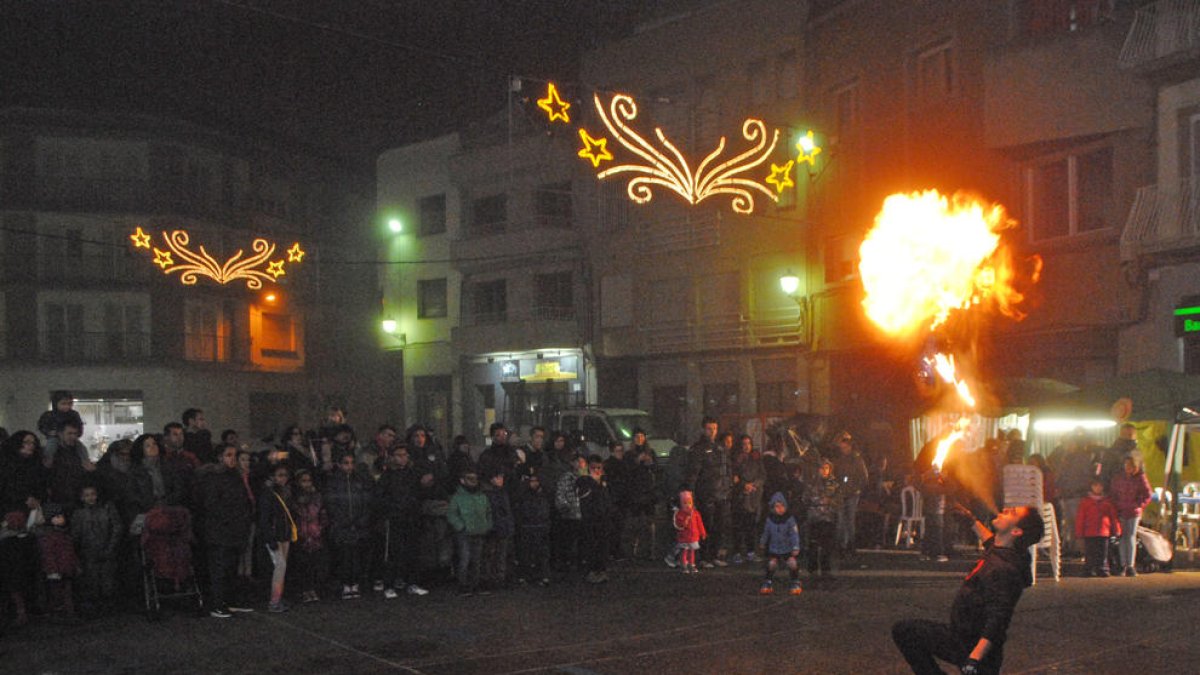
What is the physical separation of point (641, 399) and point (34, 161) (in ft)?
82.2

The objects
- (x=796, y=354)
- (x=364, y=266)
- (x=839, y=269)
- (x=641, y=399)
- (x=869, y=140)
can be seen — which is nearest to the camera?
(x=869, y=140)

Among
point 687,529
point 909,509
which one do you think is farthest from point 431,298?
point 687,529

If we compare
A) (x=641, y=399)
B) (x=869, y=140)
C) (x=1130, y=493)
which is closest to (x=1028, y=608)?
(x=1130, y=493)

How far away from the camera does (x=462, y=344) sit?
39.4 meters

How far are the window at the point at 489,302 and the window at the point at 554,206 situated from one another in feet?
9.61

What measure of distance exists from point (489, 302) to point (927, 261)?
2210cm

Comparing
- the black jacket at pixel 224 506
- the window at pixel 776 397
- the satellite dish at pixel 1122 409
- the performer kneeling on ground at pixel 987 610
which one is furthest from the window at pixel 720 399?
the performer kneeling on ground at pixel 987 610

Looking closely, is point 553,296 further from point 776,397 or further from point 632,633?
point 632,633

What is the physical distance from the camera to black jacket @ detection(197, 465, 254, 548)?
12.0m

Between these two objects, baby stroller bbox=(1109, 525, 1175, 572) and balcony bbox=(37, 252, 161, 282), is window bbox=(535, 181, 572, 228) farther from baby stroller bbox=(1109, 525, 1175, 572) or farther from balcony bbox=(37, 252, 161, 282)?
baby stroller bbox=(1109, 525, 1175, 572)

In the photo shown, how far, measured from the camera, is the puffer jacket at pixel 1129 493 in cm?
1398

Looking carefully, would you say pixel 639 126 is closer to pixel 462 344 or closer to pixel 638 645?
pixel 638 645

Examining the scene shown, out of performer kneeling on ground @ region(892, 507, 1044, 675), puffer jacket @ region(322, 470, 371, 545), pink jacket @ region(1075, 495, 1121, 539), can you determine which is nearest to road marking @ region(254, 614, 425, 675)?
puffer jacket @ region(322, 470, 371, 545)

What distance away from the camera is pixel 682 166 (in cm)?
1409
